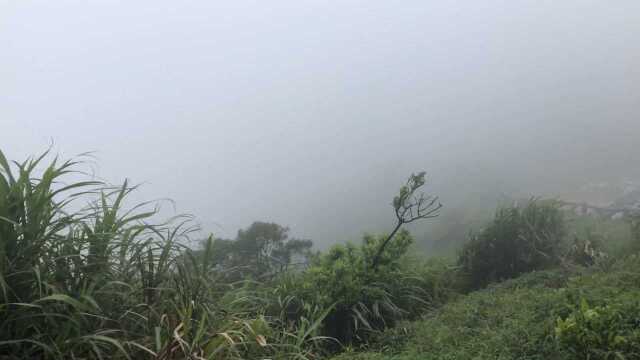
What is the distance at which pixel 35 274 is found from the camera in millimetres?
2652

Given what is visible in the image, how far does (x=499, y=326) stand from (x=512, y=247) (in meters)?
3.66

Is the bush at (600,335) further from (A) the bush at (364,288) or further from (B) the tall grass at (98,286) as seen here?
(A) the bush at (364,288)

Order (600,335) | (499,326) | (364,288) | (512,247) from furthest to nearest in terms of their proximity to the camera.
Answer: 1. (512,247)
2. (364,288)
3. (499,326)
4. (600,335)

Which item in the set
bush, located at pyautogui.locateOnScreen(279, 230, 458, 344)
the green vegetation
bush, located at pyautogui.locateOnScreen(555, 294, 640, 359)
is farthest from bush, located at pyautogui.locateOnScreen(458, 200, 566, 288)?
bush, located at pyautogui.locateOnScreen(555, 294, 640, 359)

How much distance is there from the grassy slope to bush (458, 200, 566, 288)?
A: 6.45 feet

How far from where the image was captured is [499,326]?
13.1ft

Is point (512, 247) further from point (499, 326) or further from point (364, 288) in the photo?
point (499, 326)

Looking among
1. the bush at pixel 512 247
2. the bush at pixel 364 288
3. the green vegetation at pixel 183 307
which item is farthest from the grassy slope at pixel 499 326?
the bush at pixel 512 247

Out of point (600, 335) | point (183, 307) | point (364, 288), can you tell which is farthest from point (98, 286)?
point (364, 288)

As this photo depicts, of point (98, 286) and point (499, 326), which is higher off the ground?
point (98, 286)

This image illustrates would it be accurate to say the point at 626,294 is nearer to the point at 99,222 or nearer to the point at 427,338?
the point at 427,338

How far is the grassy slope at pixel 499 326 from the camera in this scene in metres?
3.27

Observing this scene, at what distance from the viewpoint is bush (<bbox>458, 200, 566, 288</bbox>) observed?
7309mm

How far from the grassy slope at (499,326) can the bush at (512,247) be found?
1.97 m
